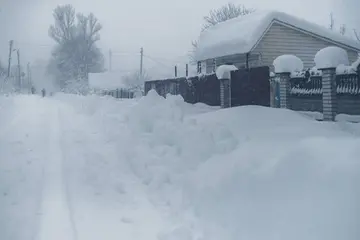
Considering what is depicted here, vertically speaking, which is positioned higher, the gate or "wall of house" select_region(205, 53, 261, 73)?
"wall of house" select_region(205, 53, 261, 73)

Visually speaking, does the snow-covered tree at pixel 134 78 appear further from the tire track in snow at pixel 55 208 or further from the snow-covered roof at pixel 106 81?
the tire track in snow at pixel 55 208

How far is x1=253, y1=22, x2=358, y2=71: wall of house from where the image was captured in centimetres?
2426

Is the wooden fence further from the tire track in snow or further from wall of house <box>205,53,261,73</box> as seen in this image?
wall of house <box>205,53,261,73</box>

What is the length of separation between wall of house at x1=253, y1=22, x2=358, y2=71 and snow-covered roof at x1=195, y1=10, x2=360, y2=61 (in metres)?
0.41

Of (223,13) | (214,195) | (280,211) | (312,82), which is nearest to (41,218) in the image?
(214,195)

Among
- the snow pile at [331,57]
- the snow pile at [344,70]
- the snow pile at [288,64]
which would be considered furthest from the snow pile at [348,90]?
the snow pile at [288,64]

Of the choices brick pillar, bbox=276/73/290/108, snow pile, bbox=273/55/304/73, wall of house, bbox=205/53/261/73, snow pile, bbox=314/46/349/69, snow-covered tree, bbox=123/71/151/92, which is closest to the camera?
snow pile, bbox=314/46/349/69

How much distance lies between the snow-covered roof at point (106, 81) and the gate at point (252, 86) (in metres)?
49.6

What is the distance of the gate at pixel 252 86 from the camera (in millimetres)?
14711

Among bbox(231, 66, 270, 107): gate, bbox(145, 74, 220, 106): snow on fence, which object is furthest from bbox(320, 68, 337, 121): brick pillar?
bbox(145, 74, 220, 106): snow on fence

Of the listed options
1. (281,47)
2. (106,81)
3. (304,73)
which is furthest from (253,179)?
(106,81)

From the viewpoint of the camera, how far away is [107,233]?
16.0ft

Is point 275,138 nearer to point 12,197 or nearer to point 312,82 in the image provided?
point 12,197

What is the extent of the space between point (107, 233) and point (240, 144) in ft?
10.0
